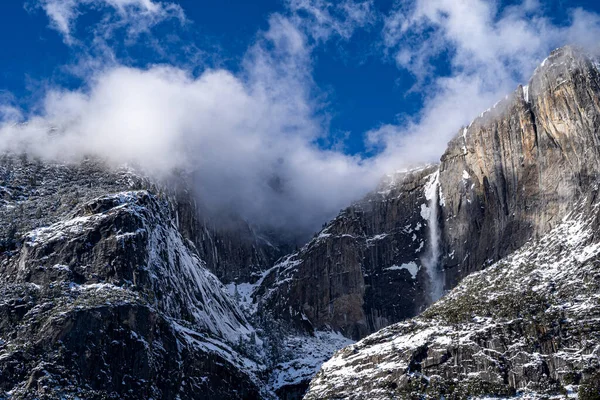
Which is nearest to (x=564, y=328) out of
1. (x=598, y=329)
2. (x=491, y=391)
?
(x=598, y=329)

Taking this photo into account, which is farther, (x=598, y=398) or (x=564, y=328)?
(x=564, y=328)

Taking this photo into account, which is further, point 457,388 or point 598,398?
point 457,388

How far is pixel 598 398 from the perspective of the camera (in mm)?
181125

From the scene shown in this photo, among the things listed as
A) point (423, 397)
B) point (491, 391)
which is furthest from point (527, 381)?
point (423, 397)

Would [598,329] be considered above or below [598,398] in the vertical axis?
above

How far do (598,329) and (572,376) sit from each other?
12.4m

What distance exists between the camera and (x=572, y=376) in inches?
7411

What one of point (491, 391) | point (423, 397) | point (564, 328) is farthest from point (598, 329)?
point (423, 397)

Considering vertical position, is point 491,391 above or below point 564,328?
below

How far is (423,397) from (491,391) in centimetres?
1416

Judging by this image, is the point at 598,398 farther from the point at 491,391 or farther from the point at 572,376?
the point at 491,391

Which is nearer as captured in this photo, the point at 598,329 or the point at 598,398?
the point at 598,398

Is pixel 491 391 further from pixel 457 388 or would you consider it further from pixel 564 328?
pixel 564 328

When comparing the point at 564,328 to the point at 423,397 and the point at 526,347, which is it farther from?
the point at 423,397
